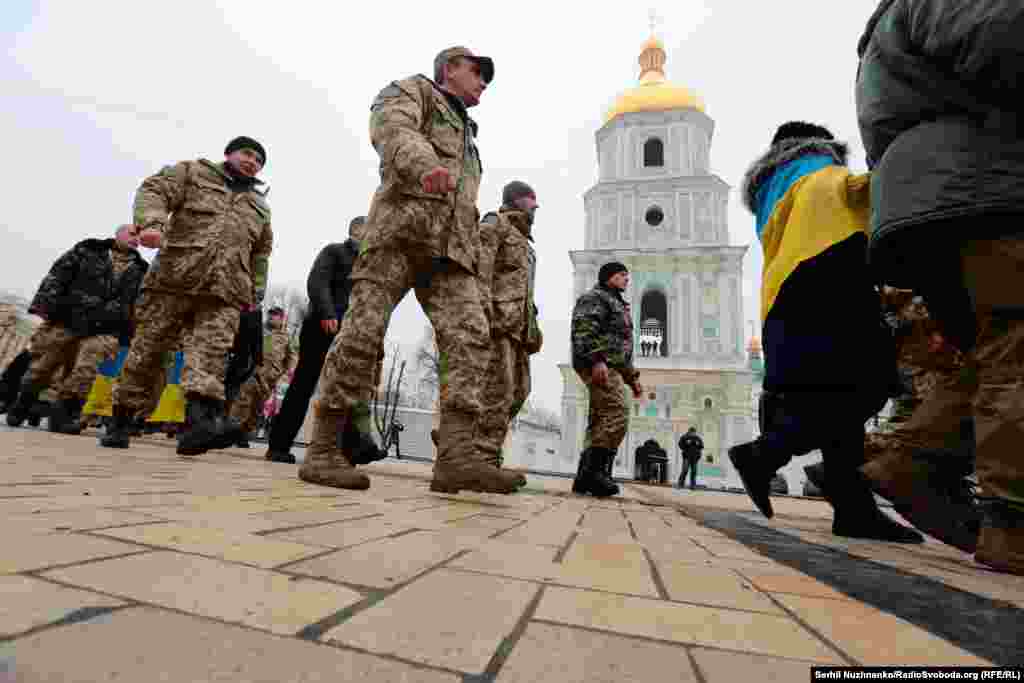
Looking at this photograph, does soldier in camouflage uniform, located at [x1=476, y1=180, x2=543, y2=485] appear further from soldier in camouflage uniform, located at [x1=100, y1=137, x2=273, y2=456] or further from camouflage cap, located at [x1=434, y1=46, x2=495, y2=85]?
soldier in camouflage uniform, located at [x1=100, y1=137, x2=273, y2=456]

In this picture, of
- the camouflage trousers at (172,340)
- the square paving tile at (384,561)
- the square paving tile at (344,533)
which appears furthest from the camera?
the camouflage trousers at (172,340)

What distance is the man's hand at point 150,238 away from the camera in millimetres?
2936

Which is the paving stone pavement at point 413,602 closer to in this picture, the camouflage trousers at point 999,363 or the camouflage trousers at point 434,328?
the camouflage trousers at point 999,363

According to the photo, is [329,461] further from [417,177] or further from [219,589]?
[219,589]

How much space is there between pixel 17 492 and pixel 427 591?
100 cm

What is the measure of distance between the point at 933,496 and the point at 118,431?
3.84 meters

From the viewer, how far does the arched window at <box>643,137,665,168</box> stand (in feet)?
101

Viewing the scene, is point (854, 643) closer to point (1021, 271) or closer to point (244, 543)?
point (244, 543)

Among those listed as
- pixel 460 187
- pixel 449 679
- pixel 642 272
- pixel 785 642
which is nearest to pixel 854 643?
pixel 785 642

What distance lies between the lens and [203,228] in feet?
11.3

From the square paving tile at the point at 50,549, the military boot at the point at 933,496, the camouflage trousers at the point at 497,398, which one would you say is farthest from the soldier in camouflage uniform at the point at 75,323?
the military boot at the point at 933,496

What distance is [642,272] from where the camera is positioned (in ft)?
90.8

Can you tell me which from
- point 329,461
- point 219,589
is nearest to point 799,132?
point 329,461

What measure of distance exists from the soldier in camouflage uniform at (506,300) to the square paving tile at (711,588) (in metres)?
2.91
